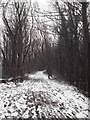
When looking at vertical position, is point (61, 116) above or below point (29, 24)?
below

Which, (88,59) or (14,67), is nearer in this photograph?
(88,59)

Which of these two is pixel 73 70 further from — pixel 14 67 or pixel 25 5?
pixel 25 5

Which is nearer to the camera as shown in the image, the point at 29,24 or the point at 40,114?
the point at 40,114

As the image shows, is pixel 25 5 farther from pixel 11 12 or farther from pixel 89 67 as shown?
pixel 89 67

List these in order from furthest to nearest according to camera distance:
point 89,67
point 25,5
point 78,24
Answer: point 25,5 < point 78,24 < point 89,67

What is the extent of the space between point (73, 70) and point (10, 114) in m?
19.0

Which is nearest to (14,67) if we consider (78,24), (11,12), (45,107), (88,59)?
(11,12)

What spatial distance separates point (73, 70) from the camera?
2566 centimetres

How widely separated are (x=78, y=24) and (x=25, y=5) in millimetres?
6668

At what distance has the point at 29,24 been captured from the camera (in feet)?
88.3

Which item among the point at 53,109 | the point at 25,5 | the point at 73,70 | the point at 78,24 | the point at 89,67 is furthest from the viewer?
the point at 73,70

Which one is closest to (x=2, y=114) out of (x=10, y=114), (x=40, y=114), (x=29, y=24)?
(x=10, y=114)

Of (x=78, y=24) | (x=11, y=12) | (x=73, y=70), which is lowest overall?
(x=73, y=70)

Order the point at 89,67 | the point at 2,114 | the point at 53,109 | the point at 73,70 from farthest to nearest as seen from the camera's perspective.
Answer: the point at 73,70 < the point at 89,67 < the point at 53,109 < the point at 2,114
